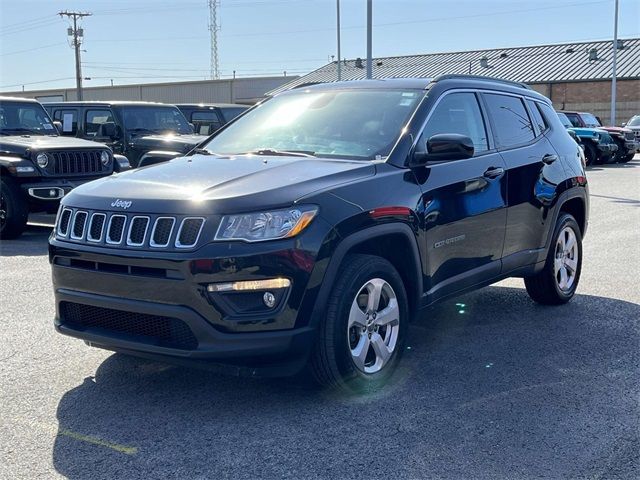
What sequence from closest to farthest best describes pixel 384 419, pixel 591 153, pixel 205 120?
1. pixel 384 419
2. pixel 205 120
3. pixel 591 153

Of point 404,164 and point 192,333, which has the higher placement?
point 404,164

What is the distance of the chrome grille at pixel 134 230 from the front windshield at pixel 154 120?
9892 mm

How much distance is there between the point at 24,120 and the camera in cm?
1169

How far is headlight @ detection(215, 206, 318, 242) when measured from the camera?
3789mm

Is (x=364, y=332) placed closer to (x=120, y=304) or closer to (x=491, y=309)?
(x=120, y=304)

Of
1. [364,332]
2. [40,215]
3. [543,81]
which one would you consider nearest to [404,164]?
[364,332]

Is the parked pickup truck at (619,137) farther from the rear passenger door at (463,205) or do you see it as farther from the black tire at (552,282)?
the rear passenger door at (463,205)

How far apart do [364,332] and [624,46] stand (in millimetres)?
52491

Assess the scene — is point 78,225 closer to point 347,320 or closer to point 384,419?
point 347,320

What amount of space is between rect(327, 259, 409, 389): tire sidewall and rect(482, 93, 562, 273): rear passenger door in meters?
1.41

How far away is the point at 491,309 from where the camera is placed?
253 inches

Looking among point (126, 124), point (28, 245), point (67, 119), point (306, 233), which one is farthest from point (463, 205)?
point (67, 119)

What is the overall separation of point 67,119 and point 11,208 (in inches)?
163

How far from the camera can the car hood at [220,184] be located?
3.86 meters
